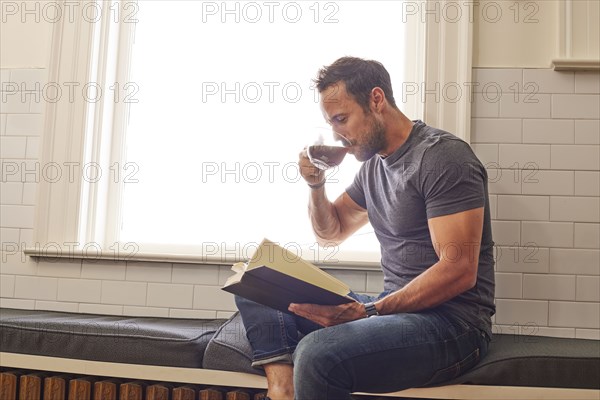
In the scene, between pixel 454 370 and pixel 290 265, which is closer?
pixel 290 265

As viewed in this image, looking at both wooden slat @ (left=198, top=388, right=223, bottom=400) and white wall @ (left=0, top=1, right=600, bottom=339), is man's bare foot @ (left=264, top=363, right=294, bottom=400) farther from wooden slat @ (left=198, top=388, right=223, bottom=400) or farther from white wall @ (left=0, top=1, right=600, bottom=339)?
white wall @ (left=0, top=1, right=600, bottom=339)

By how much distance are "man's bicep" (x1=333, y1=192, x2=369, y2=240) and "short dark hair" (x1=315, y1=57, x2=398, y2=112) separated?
43cm

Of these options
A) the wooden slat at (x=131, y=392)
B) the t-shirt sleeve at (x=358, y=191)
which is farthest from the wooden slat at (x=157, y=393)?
the t-shirt sleeve at (x=358, y=191)

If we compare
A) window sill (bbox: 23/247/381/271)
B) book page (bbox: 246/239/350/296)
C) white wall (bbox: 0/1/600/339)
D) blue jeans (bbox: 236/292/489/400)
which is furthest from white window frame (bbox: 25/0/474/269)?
book page (bbox: 246/239/350/296)

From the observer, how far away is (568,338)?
247 cm

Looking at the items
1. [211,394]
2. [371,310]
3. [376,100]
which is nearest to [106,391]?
[211,394]

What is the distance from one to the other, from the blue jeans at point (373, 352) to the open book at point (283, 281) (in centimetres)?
11

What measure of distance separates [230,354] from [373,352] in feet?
1.73

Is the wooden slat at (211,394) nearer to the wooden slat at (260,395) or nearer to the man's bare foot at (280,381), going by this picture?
the wooden slat at (260,395)

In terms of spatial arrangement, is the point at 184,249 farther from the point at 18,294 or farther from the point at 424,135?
the point at 424,135

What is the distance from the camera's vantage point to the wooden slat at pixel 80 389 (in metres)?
2.24

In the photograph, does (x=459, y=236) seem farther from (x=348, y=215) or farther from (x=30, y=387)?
(x=30, y=387)

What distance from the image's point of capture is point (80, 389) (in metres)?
2.24

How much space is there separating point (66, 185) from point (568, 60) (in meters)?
2.14
